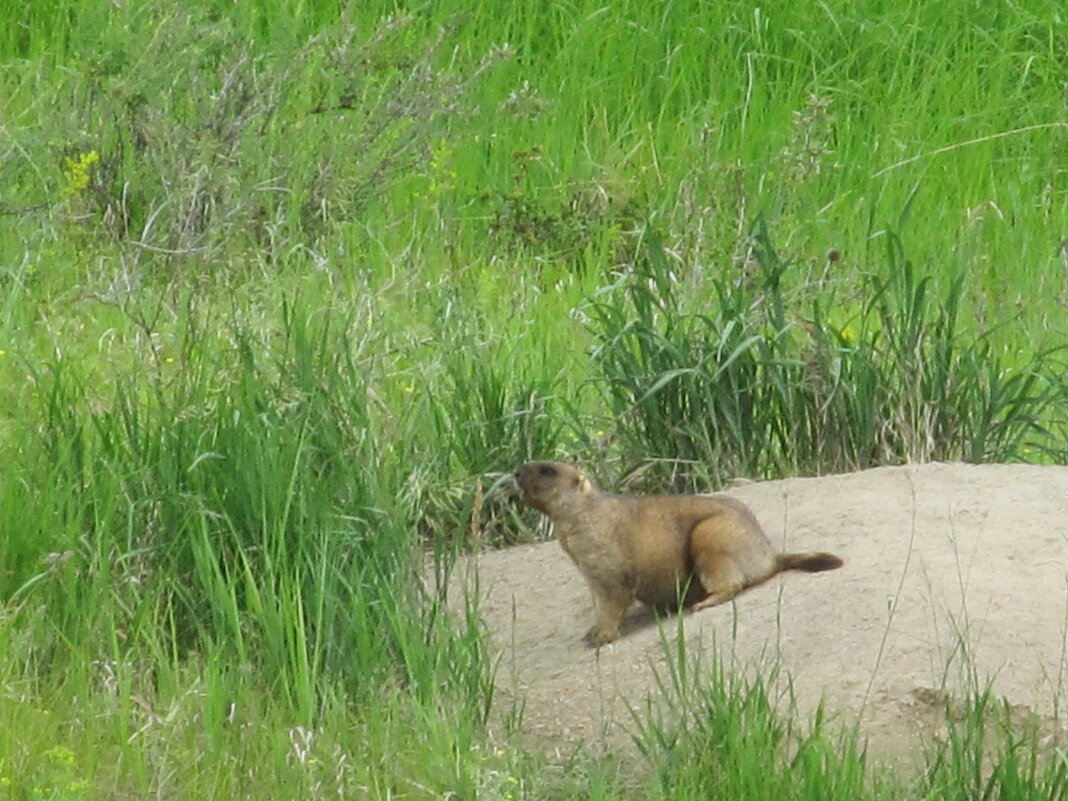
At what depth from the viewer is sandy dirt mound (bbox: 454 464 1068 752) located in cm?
383

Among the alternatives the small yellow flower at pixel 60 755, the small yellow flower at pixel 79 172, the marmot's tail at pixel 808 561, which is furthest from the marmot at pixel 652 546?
the small yellow flower at pixel 79 172

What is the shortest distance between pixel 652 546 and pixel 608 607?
0.63ft

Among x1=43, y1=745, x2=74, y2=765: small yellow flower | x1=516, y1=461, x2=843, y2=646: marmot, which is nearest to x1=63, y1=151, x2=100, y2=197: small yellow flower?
x1=516, y1=461, x2=843, y2=646: marmot

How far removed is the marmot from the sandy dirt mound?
0.19ft

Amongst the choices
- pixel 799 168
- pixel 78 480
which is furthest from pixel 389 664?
pixel 799 168

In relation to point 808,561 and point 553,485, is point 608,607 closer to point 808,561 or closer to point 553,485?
point 553,485

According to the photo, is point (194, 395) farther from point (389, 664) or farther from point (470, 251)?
point (470, 251)

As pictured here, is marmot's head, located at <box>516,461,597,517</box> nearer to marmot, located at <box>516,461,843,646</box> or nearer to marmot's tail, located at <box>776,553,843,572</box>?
marmot, located at <box>516,461,843,646</box>

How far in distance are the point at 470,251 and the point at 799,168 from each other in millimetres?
1712

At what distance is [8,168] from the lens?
743 centimetres

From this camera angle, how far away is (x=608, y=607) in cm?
452

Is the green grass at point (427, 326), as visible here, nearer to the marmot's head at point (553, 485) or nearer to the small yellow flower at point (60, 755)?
the small yellow flower at point (60, 755)

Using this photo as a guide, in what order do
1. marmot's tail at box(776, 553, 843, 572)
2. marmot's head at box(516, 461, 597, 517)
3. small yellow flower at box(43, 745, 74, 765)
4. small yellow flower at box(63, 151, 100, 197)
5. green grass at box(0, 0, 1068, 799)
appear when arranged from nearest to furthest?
small yellow flower at box(43, 745, 74, 765) < green grass at box(0, 0, 1068, 799) < marmot's tail at box(776, 553, 843, 572) < marmot's head at box(516, 461, 597, 517) < small yellow flower at box(63, 151, 100, 197)

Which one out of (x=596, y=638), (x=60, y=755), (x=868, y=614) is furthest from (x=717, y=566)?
(x=60, y=755)
